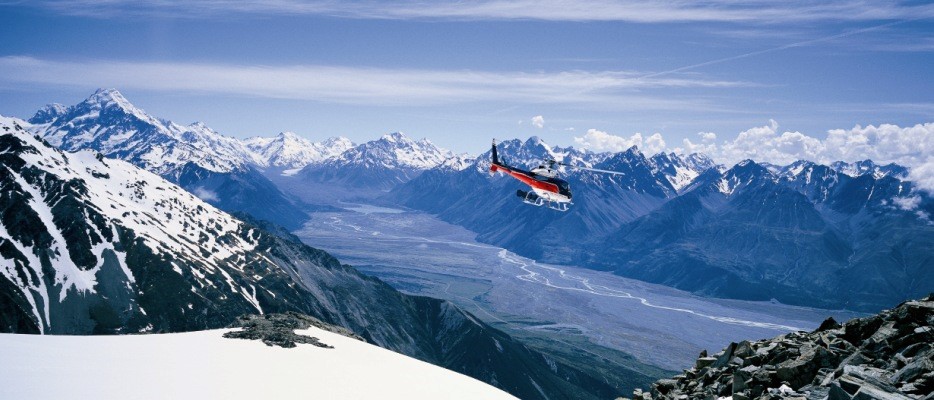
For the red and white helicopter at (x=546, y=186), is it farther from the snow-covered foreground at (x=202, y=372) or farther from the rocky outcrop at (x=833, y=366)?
the rocky outcrop at (x=833, y=366)

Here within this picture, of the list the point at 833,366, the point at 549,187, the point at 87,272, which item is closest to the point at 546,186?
the point at 549,187

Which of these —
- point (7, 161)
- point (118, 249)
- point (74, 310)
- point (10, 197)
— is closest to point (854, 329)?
point (74, 310)

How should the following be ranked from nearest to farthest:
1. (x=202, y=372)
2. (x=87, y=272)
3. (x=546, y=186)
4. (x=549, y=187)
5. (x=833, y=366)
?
(x=833, y=366)
(x=202, y=372)
(x=549, y=187)
(x=546, y=186)
(x=87, y=272)

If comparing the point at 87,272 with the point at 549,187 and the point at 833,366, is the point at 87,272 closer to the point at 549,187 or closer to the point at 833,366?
the point at 549,187

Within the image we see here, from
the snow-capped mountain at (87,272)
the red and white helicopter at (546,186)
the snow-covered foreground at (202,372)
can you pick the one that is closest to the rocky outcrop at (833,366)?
the snow-covered foreground at (202,372)

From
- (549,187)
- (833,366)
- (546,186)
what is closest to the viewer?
(833,366)

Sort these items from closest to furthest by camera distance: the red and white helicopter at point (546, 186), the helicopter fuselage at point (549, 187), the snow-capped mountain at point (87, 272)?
the red and white helicopter at point (546, 186) < the helicopter fuselage at point (549, 187) < the snow-capped mountain at point (87, 272)
